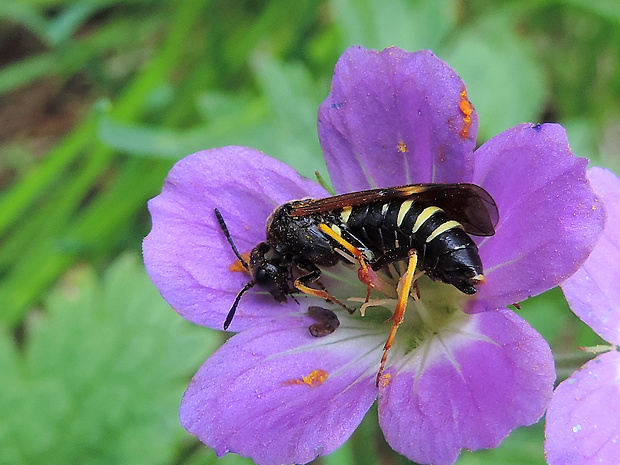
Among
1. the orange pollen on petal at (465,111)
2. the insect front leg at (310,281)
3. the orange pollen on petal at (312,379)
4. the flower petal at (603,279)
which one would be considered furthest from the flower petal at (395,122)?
the orange pollen on petal at (312,379)

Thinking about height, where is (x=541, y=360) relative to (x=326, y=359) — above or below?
above

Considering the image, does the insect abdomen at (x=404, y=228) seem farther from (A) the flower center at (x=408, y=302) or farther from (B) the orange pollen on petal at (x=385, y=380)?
(B) the orange pollen on petal at (x=385, y=380)

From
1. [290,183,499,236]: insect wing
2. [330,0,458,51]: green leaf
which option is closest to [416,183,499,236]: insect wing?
[290,183,499,236]: insect wing

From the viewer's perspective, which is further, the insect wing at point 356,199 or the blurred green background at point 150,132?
the blurred green background at point 150,132

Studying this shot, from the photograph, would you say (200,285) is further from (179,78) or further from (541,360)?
(179,78)

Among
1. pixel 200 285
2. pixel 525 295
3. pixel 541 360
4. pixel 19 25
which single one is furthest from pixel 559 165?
pixel 19 25

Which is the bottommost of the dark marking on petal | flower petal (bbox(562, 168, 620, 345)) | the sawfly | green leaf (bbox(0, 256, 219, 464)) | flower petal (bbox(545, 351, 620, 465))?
green leaf (bbox(0, 256, 219, 464))

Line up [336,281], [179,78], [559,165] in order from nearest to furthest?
[559,165] < [336,281] < [179,78]

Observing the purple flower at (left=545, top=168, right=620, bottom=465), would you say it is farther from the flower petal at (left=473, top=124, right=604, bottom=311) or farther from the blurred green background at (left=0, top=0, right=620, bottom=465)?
the blurred green background at (left=0, top=0, right=620, bottom=465)
